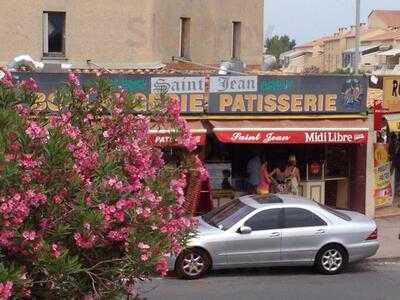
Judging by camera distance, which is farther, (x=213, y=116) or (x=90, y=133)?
(x=213, y=116)

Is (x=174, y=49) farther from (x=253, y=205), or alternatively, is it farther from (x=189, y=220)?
(x=189, y=220)

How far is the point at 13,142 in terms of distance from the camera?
438 centimetres

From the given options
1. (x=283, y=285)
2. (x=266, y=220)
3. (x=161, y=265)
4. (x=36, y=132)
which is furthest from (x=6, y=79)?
(x=266, y=220)

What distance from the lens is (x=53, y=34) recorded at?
24.4 meters

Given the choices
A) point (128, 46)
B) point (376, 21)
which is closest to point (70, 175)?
point (128, 46)

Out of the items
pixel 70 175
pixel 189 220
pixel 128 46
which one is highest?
pixel 128 46

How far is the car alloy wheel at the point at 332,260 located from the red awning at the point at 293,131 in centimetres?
451

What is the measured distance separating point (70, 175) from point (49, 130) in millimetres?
286

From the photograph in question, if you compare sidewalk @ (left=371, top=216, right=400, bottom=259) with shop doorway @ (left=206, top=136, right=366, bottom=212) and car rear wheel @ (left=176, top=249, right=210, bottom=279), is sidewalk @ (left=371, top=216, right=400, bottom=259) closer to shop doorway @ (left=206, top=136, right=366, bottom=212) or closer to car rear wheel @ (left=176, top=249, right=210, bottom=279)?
shop doorway @ (left=206, top=136, right=366, bottom=212)

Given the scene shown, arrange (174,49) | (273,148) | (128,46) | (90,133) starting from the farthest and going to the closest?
(174,49) → (128,46) → (273,148) → (90,133)

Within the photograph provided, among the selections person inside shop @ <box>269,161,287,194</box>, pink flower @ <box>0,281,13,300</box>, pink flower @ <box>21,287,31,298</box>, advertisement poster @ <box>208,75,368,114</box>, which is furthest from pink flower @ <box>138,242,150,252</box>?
person inside shop @ <box>269,161,287,194</box>

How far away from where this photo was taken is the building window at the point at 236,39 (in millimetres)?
29016

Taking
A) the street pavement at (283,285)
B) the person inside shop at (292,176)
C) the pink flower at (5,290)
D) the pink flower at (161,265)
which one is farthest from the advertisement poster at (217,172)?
the pink flower at (5,290)

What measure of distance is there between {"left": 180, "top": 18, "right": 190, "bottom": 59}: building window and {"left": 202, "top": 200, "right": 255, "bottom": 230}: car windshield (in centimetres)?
1273
